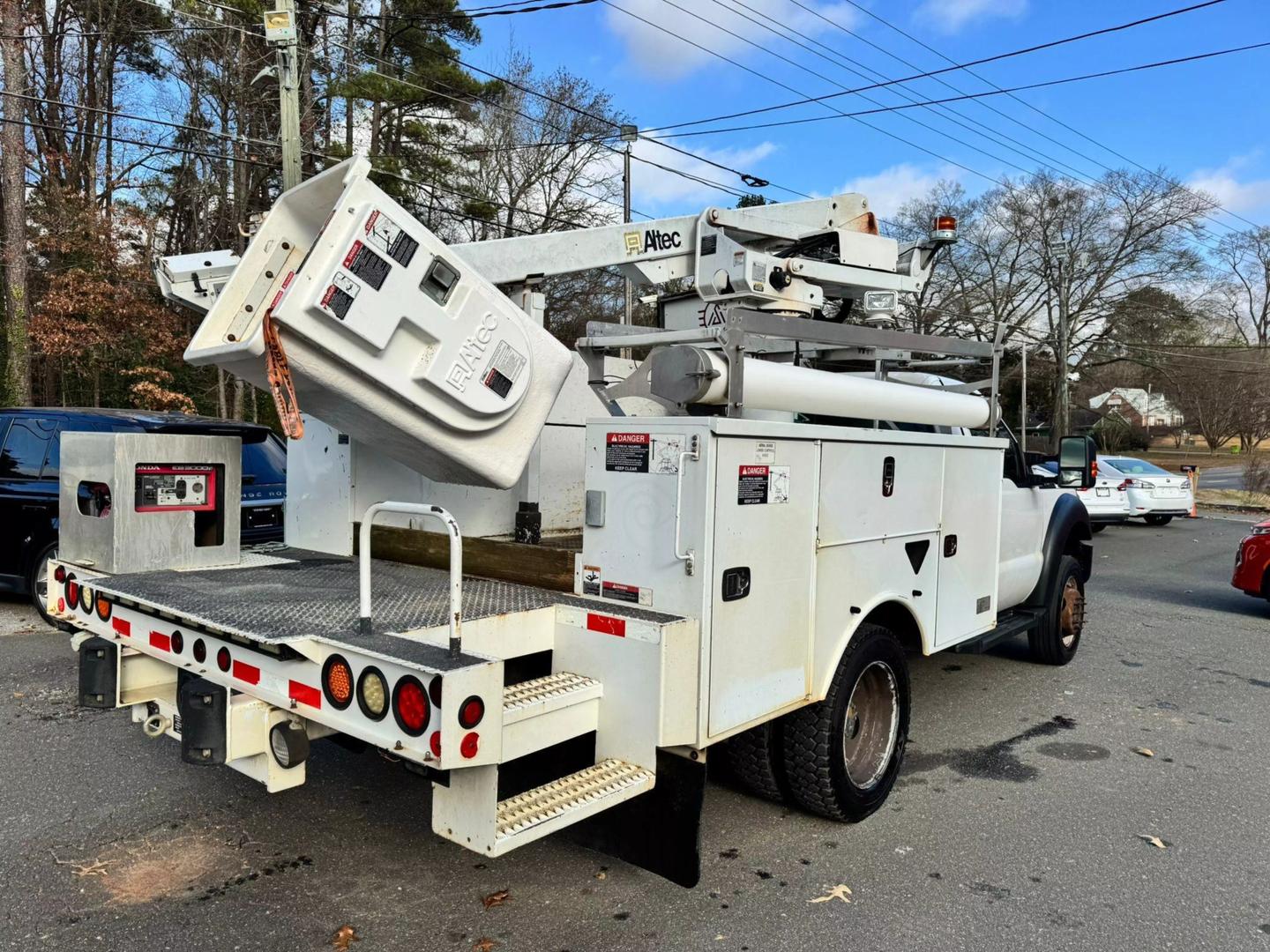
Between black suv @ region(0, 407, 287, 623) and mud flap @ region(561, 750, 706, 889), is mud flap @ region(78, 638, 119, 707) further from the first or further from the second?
black suv @ region(0, 407, 287, 623)

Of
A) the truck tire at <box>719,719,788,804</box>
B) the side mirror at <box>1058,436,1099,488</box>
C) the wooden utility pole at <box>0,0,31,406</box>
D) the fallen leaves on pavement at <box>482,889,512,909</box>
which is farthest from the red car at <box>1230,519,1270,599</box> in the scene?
the wooden utility pole at <box>0,0,31,406</box>

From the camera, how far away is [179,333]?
697 inches

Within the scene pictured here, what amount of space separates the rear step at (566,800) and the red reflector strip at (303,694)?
2.08ft

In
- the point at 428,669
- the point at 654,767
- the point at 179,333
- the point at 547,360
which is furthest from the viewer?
the point at 179,333

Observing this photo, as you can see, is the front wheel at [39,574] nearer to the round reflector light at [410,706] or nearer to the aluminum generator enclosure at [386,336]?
the aluminum generator enclosure at [386,336]

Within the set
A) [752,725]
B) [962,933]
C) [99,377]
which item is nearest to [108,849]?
[752,725]

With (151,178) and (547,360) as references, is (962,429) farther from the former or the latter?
(151,178)

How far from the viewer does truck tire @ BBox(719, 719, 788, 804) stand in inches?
150

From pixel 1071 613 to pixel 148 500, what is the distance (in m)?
6.26

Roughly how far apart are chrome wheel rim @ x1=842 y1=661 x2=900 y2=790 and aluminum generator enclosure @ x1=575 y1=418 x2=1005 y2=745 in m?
0.38

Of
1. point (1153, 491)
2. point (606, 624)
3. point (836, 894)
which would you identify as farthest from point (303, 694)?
point (1153, 491)

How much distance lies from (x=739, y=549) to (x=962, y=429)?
10.9 ft

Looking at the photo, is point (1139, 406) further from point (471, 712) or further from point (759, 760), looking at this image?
point (471, 712)

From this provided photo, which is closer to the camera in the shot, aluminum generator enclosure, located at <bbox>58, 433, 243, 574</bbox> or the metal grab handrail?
the metal grab handrail
